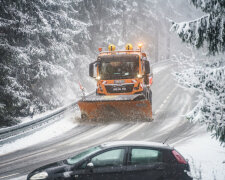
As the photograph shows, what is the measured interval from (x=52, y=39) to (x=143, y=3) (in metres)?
37.7

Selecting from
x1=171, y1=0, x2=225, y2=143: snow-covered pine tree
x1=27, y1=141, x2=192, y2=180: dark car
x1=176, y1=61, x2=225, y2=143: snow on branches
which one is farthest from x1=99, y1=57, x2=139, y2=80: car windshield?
x1=27, y1=141, x2=192, y2=180: dark car

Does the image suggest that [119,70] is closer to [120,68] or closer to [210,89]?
[120,68]

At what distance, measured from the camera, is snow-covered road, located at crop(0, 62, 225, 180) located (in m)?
7.11

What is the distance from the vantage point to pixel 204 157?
760cm

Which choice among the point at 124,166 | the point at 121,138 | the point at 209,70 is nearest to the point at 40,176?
the point at 124,166

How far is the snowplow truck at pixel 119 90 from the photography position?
37.6 ft

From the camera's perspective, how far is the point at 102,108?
11.7 m

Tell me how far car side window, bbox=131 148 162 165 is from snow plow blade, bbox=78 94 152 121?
6.05 meters

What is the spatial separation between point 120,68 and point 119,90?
1.12 metres

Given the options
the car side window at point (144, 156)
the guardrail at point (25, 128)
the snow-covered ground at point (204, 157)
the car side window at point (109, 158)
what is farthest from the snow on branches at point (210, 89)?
the guardrail at point (25, 128)

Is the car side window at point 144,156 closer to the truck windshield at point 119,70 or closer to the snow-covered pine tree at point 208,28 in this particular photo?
→ the snow-covered pine tree at point 208,28

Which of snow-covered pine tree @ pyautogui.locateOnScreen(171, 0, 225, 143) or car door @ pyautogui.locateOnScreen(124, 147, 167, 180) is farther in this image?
car door @ pyautogui.locateOnScreen(124, 147, 167, 180)

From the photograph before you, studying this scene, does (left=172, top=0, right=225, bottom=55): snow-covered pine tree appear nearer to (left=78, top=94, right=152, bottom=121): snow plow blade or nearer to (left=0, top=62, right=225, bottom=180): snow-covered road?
(left=0, top=62, right=225, bottom=180): snow-covered road

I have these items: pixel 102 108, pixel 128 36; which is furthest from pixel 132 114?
pixel 128 36
